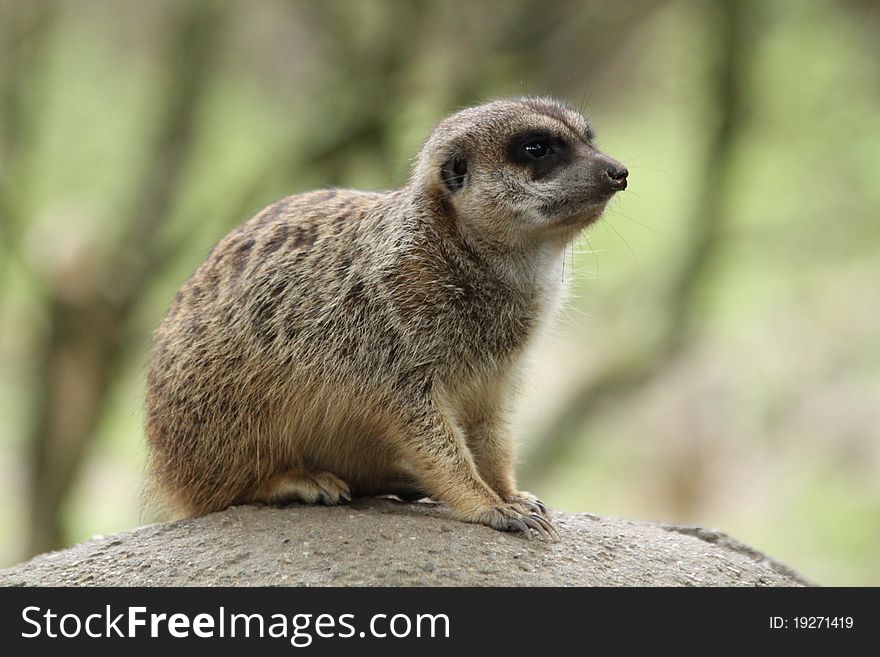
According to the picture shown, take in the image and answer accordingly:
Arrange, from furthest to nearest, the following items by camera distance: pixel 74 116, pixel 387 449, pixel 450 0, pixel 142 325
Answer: pixel 74 116 < pixel 450 0 < pixel 142 325 < pixel 387 449

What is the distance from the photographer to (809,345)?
1034 cm

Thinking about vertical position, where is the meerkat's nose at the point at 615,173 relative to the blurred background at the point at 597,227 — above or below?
below

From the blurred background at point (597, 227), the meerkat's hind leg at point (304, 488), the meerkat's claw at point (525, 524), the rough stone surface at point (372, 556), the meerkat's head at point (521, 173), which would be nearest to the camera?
the rough stone surface at point (372, 556)

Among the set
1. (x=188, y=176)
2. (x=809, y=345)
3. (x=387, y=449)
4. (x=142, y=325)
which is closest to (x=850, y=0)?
(x=809, y=345)

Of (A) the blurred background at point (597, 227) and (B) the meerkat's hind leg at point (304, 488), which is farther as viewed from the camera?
(A) the blurred background at point (597, 227)

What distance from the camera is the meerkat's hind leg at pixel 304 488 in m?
4.43

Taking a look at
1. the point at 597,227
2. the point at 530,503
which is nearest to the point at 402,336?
the point at 530,503

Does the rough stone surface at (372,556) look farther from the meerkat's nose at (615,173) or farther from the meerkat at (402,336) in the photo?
the meerkat's nose at (615,173)

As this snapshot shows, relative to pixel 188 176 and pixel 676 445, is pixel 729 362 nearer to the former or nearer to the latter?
pixel 676 445

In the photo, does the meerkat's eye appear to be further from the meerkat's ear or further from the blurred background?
the blurred background

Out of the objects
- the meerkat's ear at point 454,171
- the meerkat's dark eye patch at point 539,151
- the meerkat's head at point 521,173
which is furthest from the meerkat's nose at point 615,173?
the meerkat's ear at point 454,171

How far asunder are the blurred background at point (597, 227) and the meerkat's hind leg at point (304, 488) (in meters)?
3.53

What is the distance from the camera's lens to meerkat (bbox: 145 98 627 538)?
14.0 ft

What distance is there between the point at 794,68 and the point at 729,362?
2522 mm
